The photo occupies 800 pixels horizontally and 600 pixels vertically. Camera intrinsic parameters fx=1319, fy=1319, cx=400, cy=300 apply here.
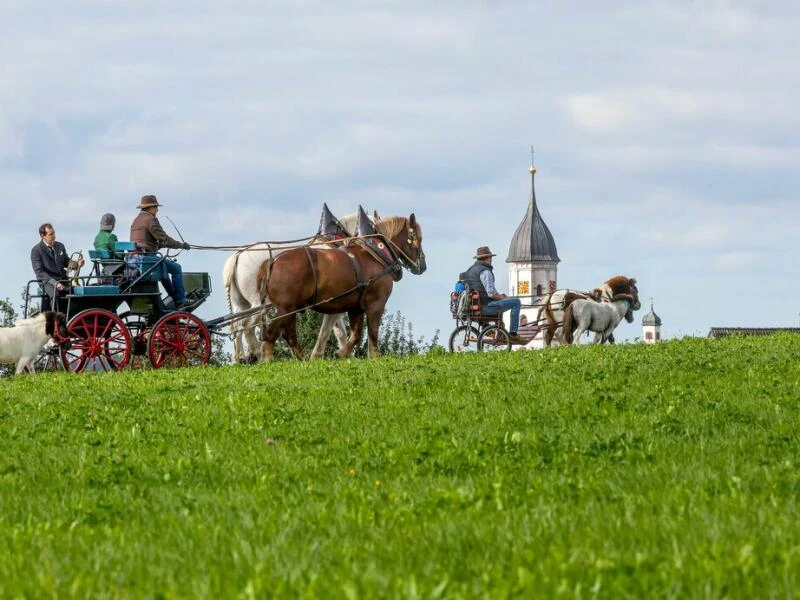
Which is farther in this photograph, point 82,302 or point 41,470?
point 82,302

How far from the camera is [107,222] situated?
2095 centimetres

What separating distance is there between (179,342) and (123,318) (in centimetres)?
95

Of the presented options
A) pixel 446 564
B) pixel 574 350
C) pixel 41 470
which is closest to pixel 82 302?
pixel 574 350

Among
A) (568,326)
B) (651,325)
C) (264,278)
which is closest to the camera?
(264,278)

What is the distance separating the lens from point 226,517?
720cm

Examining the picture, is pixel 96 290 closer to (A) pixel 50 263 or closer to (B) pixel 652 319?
(A) pixel 50 263

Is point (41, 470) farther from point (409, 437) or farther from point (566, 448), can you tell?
point (566, 448)

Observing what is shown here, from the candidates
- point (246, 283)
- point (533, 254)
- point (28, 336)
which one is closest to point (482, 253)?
point (246, 283)

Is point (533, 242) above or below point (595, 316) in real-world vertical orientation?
above

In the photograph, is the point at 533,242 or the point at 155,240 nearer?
the point at 155,240

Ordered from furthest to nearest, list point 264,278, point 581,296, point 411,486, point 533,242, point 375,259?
point 533,242, point 581,296, point 375,259, point 264,278, point 411,486

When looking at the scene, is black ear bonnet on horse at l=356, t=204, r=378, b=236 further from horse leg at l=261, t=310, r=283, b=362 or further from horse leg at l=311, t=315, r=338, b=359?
horse leg at l=261, t=310, r=283, b=362

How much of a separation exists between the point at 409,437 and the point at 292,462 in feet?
4.33

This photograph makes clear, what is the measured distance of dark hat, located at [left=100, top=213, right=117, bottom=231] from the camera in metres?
20.9
